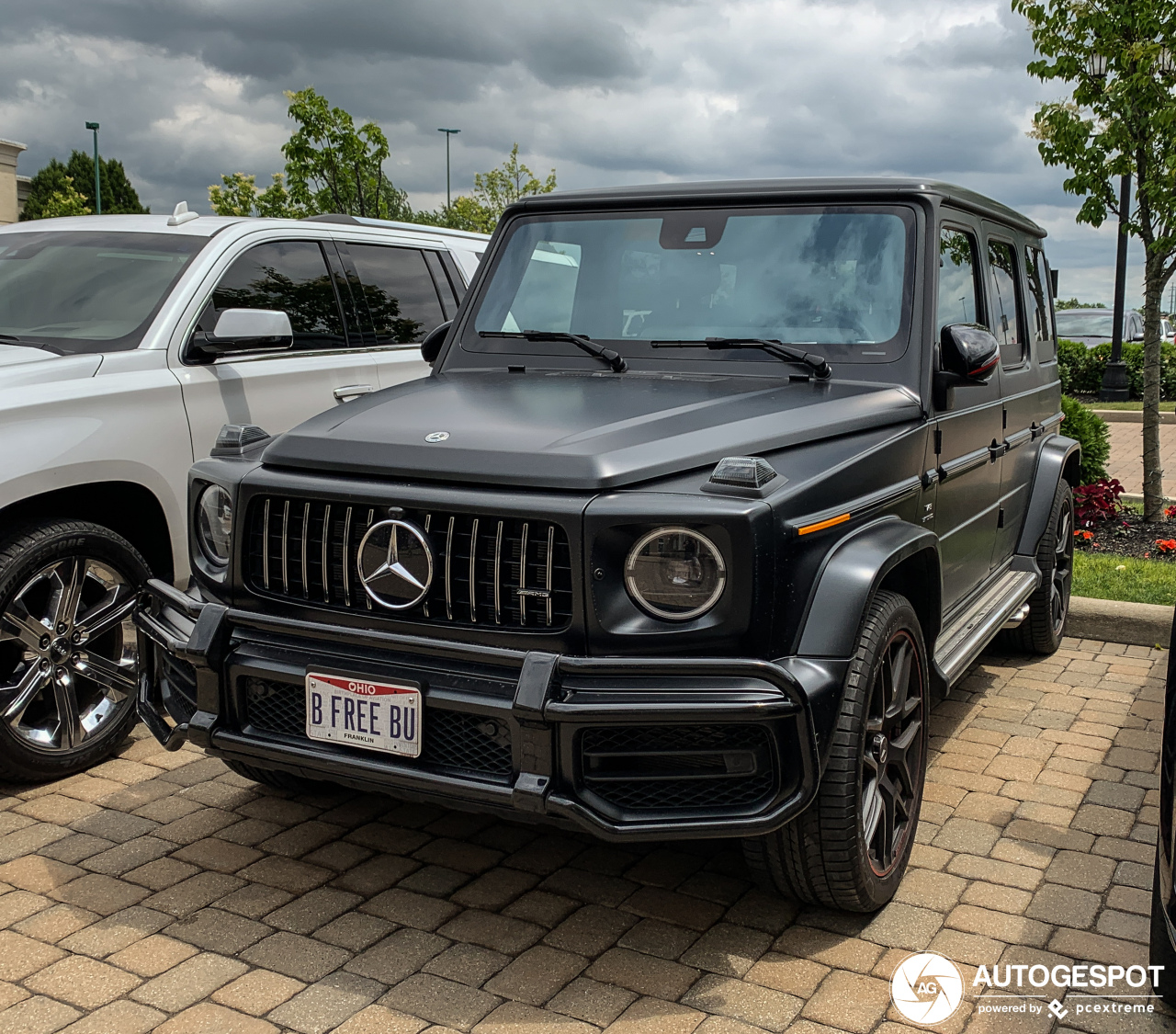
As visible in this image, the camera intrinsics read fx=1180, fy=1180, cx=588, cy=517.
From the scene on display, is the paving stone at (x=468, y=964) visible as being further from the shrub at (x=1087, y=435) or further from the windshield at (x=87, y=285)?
the shrub at (x=1087, y=435)

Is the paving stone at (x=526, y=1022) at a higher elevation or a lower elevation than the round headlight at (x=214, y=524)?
lower

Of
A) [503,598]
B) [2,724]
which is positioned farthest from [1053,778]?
[2,724]

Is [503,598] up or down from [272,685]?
up

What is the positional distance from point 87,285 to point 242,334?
2.82 ft

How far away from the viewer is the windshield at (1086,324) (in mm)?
26797

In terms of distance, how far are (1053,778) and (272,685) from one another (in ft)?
9.67

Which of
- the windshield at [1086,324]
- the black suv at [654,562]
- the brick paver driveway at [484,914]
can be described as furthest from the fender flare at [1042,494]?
the windshield at [1086,324]

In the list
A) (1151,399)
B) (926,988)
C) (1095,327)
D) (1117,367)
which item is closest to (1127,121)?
(1151,399)

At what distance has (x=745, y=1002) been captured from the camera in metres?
2.97

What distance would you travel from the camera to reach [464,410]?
3.46 meters

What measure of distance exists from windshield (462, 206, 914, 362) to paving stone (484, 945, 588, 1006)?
1.96 m

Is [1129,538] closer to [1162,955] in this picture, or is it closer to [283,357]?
[283,357]

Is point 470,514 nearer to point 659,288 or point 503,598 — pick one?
point 503,598

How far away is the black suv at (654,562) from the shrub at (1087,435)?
20.0 ft
